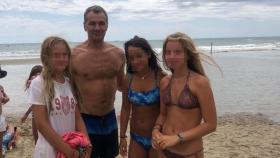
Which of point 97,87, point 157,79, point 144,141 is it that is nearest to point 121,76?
point 97,87

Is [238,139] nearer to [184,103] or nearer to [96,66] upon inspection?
[96,66]

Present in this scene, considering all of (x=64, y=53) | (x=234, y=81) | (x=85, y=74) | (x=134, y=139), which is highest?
(x=64, y=53)

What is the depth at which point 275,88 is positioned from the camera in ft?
48.5

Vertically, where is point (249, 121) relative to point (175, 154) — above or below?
below

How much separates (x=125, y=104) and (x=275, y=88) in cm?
1184

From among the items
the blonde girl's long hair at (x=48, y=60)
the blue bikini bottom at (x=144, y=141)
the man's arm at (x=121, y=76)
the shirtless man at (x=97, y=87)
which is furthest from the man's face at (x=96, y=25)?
the blue bikini bottom at (x=144, y=141)

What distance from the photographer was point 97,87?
14.5ft

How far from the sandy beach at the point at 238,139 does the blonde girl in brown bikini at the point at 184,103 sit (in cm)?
404

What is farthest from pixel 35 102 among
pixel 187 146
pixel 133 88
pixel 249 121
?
pixel 249 121

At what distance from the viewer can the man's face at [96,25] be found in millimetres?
4176

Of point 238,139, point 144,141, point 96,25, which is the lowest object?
point 238,139

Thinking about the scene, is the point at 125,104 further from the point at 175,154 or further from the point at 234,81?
the point at 234,81

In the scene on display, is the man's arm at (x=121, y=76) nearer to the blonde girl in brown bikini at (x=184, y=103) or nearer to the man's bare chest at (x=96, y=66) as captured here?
the man's bare chest at (x=96, y=66)

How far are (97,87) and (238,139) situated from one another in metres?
5.17
